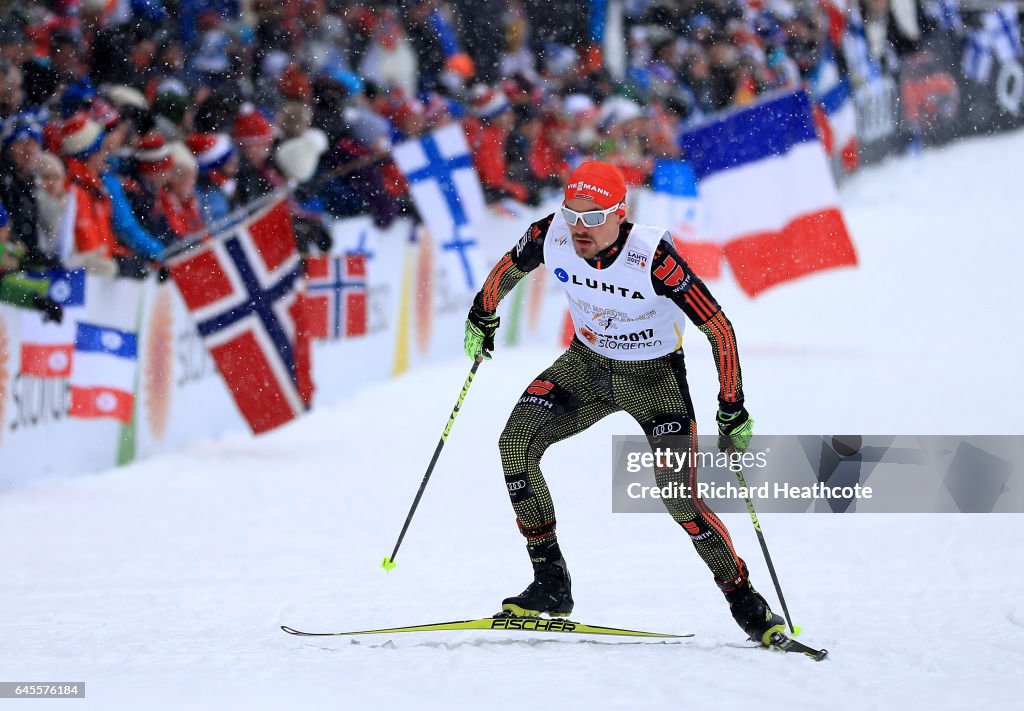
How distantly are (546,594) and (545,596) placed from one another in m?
0.01

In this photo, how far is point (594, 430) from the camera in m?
11.1

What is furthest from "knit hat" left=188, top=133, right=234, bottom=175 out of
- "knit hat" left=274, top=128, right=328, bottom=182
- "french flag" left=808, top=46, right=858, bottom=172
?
"french flag" left=808, top=46, right=858, bottom=172

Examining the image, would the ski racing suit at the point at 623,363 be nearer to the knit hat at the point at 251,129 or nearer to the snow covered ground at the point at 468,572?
the snow covered ground at the point at 468,572

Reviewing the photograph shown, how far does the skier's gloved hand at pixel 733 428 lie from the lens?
17.9 ft

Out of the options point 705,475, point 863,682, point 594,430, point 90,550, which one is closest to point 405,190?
point 594,430

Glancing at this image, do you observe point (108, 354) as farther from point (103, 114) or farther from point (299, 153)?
point (299, 153)

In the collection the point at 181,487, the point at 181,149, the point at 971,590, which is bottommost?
the point at 181,487

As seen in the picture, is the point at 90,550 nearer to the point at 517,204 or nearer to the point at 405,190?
the point at 405,190

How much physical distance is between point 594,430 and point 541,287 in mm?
4884

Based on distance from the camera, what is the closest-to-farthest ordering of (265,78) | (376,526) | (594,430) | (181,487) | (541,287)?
(376,526), (181,487), (594,430), (265,78), (541,287)

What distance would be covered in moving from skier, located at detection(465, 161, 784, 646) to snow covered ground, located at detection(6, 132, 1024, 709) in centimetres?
37

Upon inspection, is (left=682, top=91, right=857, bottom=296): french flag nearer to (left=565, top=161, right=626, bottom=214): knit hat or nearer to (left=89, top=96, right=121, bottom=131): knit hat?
(left=89, top=96, right=121, bottom=131): knit hat

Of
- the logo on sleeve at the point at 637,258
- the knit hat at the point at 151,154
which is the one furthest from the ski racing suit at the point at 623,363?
the knit hat at the point at 151,154

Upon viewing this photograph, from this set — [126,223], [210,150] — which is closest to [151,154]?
[126,223]
